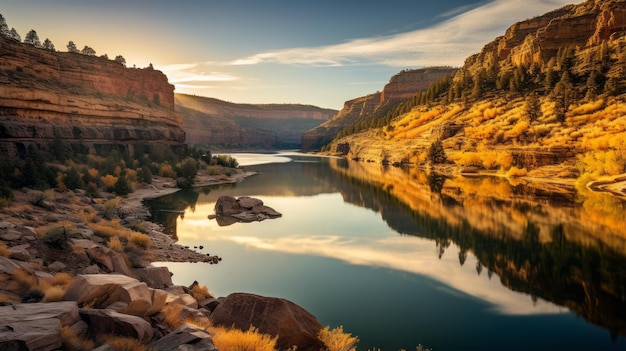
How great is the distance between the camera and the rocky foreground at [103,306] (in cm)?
603

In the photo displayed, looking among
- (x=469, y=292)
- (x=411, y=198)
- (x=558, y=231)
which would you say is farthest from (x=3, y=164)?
(x=558, y=231)

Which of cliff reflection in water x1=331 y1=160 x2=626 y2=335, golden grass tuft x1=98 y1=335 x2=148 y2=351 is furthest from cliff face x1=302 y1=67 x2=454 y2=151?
golden grass tuft x1=98 y1=335 x2=148 y2=351

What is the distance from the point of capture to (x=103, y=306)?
748 centimetres

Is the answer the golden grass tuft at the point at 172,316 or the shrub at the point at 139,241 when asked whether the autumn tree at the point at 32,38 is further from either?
the golden grass tuft at the point at 172,316

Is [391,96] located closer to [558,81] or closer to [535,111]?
[558,81]

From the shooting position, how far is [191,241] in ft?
68.7

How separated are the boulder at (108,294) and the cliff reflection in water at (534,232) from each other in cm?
1252

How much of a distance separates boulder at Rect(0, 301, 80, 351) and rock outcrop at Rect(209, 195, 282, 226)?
19.8 m

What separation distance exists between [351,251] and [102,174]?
28992mm

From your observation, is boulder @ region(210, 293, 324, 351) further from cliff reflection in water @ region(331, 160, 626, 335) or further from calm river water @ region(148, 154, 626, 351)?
cliff reflection in water @ region(331, 160, 626, 335)

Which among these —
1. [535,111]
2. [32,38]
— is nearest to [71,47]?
[32,38]

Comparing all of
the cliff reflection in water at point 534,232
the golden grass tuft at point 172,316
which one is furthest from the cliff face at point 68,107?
the golden grass tuft at point 172,316

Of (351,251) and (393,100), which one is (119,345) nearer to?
(351,251)

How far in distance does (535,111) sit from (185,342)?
5749 centimetres
